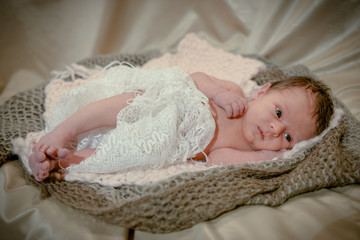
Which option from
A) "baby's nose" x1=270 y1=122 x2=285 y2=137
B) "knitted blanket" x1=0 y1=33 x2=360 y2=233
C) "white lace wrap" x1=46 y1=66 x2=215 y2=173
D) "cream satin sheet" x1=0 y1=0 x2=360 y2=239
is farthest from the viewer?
"cream satin sheet" x1=0 y1=0 x2=360 y2=239

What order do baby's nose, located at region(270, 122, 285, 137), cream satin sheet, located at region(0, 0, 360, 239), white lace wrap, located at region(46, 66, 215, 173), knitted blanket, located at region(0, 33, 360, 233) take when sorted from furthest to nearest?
1. cream satin sheet, located at region(0, 0, 360, 239)
2. baby's nose, located at region(270, 122, 285, 137)
3. white lace wrap, located at region(46, 66, 215, 173)
4. knitted blanket, located at region(0, 33, 360, 233)

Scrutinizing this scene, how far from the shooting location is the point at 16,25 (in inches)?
64.9

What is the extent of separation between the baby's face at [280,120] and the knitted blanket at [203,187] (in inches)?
3.0

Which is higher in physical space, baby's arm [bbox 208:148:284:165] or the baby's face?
the baby's face

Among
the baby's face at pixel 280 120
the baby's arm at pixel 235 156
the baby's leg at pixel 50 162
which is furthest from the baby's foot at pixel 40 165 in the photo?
the baby's face at pixel 280 120

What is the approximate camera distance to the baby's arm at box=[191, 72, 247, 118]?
1.12 m

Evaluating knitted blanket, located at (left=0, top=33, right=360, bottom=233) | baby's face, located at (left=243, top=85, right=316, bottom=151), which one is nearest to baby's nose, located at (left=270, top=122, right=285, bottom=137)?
baby's face, located at (left=243, top=85, right=316, bottom=151)

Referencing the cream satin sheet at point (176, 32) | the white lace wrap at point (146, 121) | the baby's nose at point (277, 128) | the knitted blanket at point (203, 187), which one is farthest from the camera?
the cream satin sheet at point (176, 32)

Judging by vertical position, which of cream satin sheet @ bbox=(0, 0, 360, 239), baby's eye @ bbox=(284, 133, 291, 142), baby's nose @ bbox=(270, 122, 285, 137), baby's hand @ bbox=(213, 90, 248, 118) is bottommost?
baby's eye @ bbox=(284, 133, 291, 142)

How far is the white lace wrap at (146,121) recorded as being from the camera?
0.96 meters

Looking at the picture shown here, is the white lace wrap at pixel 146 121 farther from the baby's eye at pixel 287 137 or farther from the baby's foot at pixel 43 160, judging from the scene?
the baby's eye at pixel 287 137

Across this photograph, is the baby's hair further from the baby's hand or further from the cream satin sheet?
the cream satin sheet

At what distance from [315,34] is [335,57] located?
196mm

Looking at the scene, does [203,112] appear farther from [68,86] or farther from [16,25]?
[16,25]
